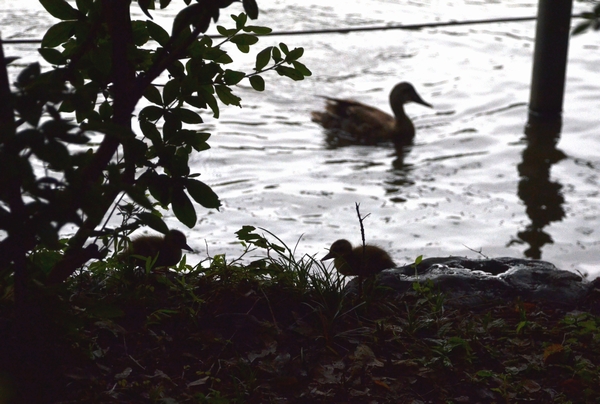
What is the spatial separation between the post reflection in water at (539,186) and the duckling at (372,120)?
47.8 inches

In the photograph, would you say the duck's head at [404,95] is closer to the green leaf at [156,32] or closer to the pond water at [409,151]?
the pond water at [409,151]

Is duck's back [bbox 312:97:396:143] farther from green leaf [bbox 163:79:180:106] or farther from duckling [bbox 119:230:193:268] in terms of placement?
green leaf [bbox 163:79:180:106]

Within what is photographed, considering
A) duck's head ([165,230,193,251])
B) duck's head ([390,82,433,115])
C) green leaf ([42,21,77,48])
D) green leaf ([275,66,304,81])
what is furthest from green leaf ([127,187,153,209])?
duck's head ([390,82,433,115])

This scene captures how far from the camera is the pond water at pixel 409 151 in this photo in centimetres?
618

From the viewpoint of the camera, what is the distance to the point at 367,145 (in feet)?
28.4

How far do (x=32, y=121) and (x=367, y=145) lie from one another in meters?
6.57

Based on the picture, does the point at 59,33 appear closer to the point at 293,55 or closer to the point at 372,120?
the point at 293,55

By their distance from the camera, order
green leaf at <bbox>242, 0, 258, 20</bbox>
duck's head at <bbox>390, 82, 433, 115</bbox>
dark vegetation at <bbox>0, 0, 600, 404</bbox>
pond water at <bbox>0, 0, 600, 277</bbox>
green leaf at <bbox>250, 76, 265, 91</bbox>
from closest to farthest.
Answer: green leaf at <bbox>242, 0, 258, 20</bbox> < dark vegetation at <bbox>0, 0, 600, 404</bbox> < green leaf at <bbox>250, 76, 265, 91</bbox> < pond water at <bbox>0, 0, 600, 277</bbox> < duck's head at <bbox>390, 82, 433, 115</bbox>

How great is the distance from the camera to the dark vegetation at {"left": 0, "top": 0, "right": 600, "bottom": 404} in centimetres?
272

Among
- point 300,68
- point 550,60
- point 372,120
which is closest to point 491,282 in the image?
point 300,68

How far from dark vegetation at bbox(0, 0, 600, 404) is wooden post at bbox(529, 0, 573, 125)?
4.99 meters

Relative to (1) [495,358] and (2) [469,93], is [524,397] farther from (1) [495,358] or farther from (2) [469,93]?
(2) [469,93]

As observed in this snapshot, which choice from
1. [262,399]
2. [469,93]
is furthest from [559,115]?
[262,399]

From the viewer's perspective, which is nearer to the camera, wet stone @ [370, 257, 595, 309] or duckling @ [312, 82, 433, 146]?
wet stone @ [370, 257, 595, 309]
